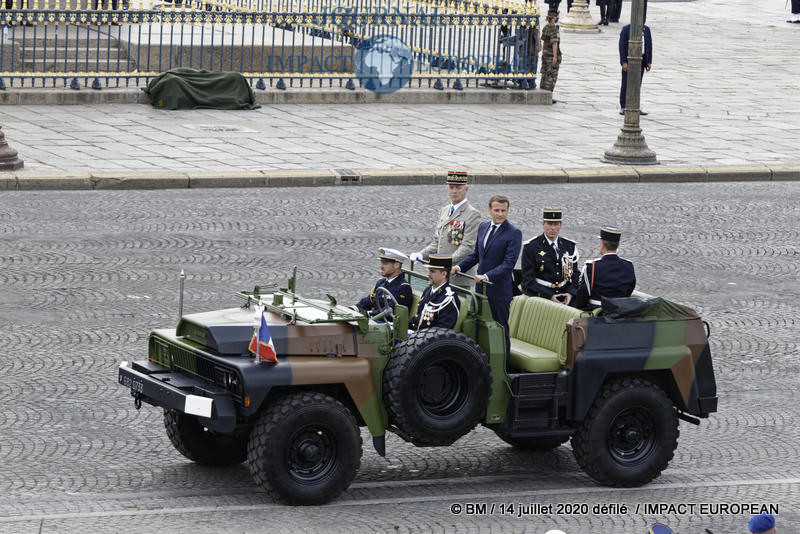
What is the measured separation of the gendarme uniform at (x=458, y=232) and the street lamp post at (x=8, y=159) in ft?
28.9

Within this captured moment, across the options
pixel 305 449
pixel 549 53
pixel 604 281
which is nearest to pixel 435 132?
pixel 549 53

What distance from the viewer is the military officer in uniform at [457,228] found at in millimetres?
11016

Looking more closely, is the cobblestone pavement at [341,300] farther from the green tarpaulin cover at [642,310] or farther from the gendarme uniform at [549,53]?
the gendarme uniform at [549,53]

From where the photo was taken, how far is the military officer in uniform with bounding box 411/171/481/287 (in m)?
11.0

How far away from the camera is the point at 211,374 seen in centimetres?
839

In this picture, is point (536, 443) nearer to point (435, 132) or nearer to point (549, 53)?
point (435, 132)

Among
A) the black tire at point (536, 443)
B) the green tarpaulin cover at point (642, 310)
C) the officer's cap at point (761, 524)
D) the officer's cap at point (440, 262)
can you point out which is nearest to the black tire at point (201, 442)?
the officer's cap at point (440, 262)

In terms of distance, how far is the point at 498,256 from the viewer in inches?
404

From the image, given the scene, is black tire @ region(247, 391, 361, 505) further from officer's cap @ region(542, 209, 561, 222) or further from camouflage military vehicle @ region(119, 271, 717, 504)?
officer's cap @ region(542, 209, 561, 222)

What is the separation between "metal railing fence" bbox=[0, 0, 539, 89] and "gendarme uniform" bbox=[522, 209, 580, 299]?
14.4 m

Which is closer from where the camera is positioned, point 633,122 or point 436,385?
point 436,385

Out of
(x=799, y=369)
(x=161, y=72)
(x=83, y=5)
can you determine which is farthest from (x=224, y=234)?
(x=83, y=5)

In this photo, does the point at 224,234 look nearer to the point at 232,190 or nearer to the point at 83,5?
the point at 232,190

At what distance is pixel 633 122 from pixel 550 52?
5.07 meters
